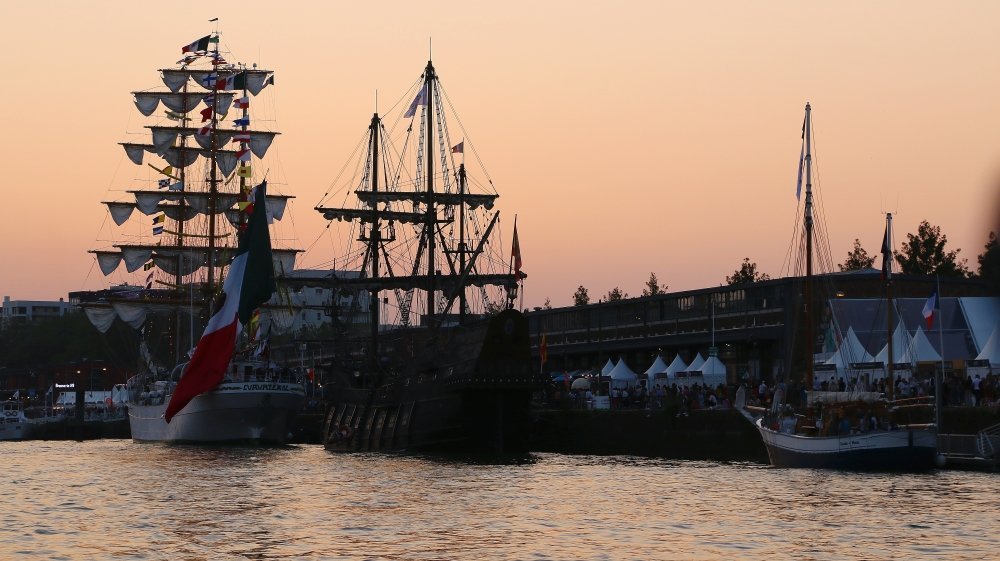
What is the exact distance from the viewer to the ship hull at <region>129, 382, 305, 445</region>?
92.3m

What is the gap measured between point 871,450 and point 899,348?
57.1 ft

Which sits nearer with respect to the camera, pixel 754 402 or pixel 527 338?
pixel 754 402

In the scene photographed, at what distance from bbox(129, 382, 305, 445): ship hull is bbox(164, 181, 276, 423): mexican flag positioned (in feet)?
57.3

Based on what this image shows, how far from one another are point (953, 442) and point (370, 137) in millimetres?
49909

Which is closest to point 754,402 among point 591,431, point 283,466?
point 591,431

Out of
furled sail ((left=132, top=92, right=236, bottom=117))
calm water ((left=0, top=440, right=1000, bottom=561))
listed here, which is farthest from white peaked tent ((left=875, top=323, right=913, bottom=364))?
furled sail ((left=132, top=92, right=236, bottom=117))

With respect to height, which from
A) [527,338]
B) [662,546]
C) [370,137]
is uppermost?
[370,137]

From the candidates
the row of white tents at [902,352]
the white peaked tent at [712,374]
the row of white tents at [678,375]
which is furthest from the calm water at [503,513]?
the row of white tents at [678,375]

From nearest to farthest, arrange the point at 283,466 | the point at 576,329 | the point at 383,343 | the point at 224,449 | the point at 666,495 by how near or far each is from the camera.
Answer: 1. the point at 666,495
2. the point at 283,466
3. the point at 224,449
4. the point at 383,343
5. the point at 576,329

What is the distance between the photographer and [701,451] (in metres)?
65.9

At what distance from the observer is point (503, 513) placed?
4131 cm

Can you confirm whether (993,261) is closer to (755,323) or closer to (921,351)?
(921,351)

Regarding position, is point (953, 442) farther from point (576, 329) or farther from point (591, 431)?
point (576, 329)

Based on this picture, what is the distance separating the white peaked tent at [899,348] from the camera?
6600cm
